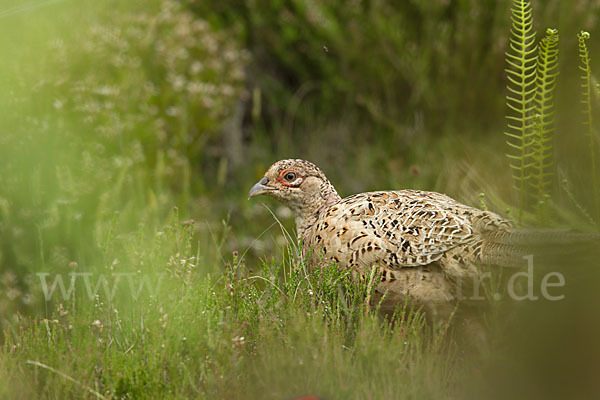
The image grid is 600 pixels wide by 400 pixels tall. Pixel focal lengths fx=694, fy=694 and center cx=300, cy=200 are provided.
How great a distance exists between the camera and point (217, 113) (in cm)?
436

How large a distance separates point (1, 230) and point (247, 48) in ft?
9.29

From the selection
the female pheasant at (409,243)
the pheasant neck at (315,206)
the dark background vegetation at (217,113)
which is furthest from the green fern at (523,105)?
the pheasant neck at (315,206)

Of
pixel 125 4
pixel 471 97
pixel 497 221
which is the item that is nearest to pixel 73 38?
pixel 125 4

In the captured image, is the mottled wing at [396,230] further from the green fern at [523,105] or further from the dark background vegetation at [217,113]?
the green fern at [523,105]

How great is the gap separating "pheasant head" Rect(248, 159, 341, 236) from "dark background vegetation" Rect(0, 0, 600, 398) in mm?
247

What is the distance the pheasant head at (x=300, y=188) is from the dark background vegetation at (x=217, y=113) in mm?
247

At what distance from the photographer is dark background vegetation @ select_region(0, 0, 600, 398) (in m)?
2.85

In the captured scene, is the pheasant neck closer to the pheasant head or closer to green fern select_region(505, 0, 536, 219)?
the pheasant head

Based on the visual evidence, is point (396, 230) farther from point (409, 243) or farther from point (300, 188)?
point (300, 188)

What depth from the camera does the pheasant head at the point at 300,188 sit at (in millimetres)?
2633

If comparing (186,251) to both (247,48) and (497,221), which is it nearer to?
(497,221)

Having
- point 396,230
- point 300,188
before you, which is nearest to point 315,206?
point 300,188

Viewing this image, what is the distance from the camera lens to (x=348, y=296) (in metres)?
2.08

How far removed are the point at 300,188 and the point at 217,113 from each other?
72.9 inches
